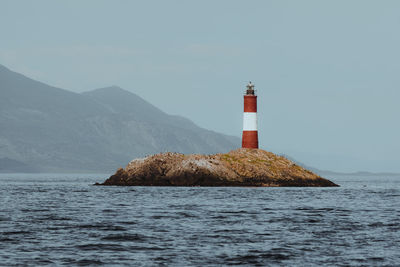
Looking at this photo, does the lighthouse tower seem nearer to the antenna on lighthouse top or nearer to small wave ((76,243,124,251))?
the antenna on lighthouse top

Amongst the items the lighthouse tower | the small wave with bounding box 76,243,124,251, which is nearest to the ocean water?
the small wave with bounding box 76,243,124,251

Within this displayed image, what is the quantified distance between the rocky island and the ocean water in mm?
29578

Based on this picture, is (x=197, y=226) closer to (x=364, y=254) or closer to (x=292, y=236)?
(x=292, y=236)

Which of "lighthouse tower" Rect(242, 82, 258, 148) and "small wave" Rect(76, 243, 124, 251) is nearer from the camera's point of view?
"small wave" Rect(76, 243, 124, 251)

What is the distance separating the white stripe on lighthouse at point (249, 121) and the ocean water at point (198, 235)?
32.7 m

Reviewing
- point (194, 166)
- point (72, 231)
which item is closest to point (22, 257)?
point (72, 231)

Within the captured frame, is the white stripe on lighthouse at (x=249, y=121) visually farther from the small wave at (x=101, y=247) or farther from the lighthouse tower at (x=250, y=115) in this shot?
the small wave at (x=101, y=247)

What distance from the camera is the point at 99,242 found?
28391 millimetres

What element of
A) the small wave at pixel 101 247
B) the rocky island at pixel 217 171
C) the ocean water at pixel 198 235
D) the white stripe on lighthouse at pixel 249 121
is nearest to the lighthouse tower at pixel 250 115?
the white stripe on lighthouse at pixel 249 121

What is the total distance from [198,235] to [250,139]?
5266 cm

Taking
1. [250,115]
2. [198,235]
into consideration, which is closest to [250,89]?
[250,115]

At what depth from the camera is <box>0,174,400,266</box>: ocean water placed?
24.4 m

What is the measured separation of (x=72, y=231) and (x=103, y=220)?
19.2 ft

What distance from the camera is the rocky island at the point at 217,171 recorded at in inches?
3113
